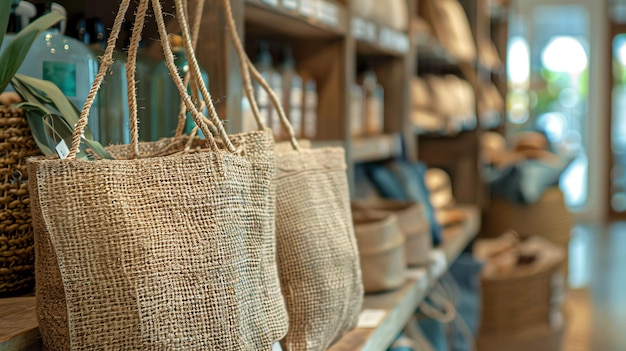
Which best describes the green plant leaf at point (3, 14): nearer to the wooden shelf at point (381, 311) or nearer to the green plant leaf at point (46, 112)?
the green plant leaf at point (46, 112)

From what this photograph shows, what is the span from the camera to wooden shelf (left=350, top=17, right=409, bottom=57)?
7.41 feet

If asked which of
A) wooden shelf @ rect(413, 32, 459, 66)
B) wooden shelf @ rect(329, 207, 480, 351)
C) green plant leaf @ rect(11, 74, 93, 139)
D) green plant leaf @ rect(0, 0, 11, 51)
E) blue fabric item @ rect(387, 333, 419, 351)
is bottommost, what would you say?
blue fabric item @ rect(387, 333, 419, 351)

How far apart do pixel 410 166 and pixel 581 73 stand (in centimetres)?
745

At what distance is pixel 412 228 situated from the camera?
2111 millimetres

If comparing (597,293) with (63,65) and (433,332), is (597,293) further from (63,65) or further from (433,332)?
(63,65)

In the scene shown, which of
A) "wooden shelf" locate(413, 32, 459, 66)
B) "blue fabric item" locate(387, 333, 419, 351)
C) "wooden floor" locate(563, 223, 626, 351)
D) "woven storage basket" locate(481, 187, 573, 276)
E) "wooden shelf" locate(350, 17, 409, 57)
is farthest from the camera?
"woven storage basket" locate(481, 187, 573, 276)

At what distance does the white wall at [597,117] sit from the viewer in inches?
363

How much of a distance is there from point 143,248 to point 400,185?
6.06ft

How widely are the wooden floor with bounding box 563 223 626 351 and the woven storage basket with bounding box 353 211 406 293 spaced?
97.4 inches

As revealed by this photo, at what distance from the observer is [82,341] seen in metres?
0.82

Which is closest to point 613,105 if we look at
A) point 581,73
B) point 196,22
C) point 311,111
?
point 581,73

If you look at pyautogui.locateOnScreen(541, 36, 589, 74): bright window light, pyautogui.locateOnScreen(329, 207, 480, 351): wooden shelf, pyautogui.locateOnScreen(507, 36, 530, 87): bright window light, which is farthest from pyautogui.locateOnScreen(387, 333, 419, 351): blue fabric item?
pyautogui.locateOnScreen(541, 36, 589, 74): bright window light

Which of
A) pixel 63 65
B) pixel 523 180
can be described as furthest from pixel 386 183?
pixel 523 180

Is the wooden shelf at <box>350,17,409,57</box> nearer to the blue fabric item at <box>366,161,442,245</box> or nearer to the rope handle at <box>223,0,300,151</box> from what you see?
the blue fabric item at <box>366,161,442,245</box>
